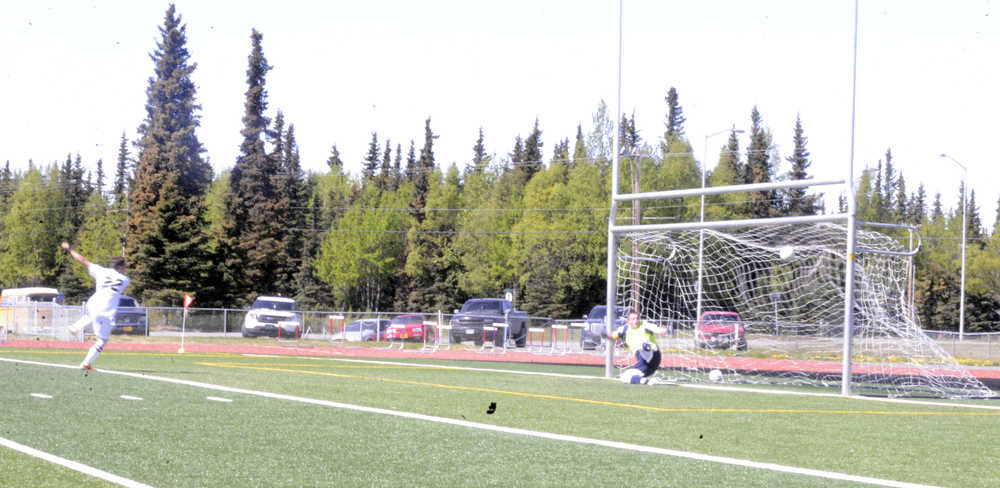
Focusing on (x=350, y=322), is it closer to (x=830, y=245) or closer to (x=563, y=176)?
(x=830, y=245)

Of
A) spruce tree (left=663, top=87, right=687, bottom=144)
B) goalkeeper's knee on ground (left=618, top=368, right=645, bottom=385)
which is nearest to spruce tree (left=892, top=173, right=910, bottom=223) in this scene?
spruce tree (left=663, top=87, right=687, bottom=144)

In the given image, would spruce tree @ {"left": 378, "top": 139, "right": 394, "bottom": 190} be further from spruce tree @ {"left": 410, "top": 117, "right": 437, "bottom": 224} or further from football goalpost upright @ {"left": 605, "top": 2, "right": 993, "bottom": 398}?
football goalpost upright @ {"left": 605, "top": 2, "right": 993, "bottom": 398}

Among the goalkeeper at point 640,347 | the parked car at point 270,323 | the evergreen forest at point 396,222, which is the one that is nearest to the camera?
the goalkeeper at point 640,347

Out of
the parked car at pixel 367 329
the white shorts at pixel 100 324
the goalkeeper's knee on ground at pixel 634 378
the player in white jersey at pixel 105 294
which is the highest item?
the player in white jersey at pixel 105 294

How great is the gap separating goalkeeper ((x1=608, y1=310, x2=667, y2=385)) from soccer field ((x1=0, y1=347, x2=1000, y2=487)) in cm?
134

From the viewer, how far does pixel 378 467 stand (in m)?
6.66

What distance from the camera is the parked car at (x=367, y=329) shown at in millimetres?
34312

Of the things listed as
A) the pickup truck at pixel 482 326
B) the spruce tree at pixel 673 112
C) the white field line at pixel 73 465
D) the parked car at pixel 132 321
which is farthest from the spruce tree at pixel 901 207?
the white field line at pixel 73 465

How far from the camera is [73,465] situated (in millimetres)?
6449

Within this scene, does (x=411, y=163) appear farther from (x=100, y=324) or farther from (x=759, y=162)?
(x=100, y=324)

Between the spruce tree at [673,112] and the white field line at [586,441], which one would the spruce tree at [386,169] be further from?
the white field line at [586,441]

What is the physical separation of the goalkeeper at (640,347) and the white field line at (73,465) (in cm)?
1043

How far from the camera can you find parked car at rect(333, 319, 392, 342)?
3431 centimetres

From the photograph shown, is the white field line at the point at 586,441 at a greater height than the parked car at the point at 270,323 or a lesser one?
greater
